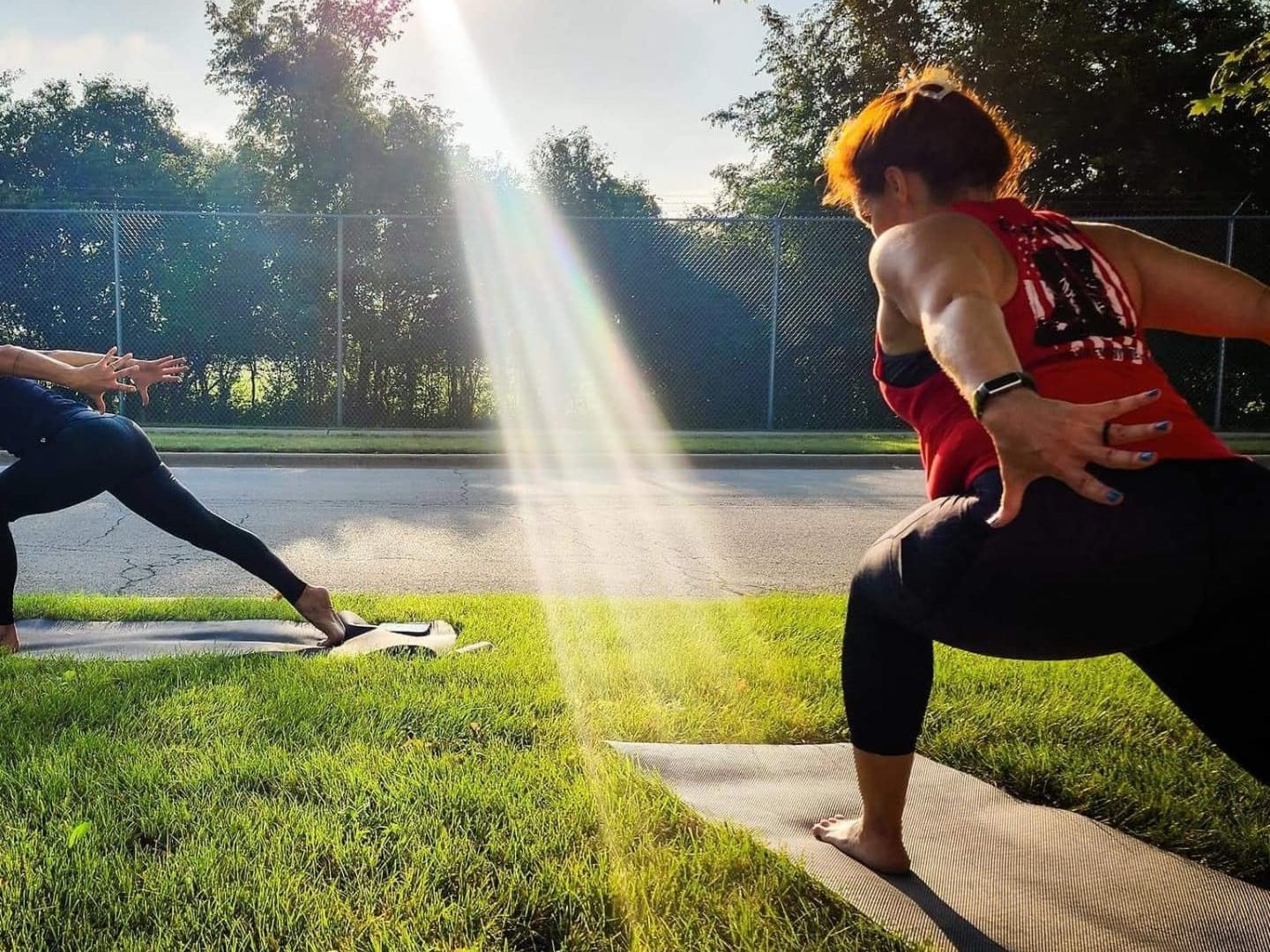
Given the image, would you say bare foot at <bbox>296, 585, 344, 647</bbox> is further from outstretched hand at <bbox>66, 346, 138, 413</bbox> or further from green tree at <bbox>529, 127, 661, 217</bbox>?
green tree at <bbox>529, 127, 661, 217</bbox>

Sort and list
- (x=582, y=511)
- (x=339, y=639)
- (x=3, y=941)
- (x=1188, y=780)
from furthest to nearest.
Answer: (x=582, y=511), (x=339, y=639), (x=1188, y=780), (x=3, y=941)

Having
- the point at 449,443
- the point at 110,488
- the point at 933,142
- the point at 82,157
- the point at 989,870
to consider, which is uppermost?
the point at 82,157

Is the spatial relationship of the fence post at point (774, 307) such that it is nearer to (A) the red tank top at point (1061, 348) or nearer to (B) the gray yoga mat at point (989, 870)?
(B) the gray yoga mat at point (989, 870)

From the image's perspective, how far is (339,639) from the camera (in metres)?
4.03

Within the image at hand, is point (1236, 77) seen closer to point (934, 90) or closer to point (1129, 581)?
point (934, 90)

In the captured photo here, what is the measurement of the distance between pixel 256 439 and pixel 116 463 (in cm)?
817

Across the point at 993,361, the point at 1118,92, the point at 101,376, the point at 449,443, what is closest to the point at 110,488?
the point at 101,376

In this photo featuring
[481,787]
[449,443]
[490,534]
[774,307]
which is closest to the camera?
[481,787]

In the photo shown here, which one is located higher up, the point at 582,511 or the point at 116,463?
the point at 116,463

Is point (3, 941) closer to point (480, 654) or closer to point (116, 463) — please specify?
point (480, 654)

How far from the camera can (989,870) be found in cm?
221

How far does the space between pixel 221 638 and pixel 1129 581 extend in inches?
143

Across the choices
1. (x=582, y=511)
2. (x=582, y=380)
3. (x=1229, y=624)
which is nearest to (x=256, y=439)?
(x=582, y=380)

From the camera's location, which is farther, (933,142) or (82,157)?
(82,157)
